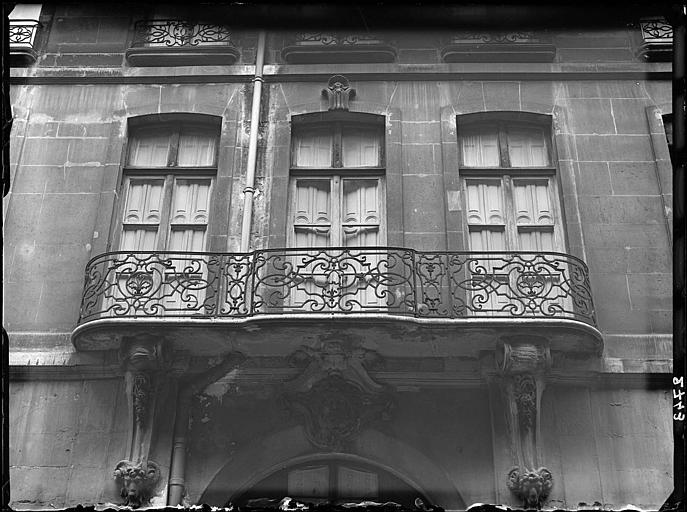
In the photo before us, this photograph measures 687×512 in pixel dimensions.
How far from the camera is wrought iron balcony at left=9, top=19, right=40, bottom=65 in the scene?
1373 cm

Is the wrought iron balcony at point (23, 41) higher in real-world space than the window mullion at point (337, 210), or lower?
higher

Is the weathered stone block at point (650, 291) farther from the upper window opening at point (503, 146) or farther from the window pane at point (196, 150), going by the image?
the window pane at point (196, 150)

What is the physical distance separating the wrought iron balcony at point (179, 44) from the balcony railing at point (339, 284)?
3.35 metres

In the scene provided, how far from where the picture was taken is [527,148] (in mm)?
13227

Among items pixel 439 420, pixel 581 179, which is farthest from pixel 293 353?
pixel 581 179

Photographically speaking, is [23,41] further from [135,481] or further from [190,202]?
[135,481]

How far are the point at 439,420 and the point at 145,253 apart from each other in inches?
150

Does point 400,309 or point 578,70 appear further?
point 578,70

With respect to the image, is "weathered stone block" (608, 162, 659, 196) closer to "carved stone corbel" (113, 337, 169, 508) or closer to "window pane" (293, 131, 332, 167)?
"window pane" (293, 131, 332, 167)

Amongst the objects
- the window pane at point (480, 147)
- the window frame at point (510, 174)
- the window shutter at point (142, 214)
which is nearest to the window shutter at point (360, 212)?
the window frame at point (510, 174)

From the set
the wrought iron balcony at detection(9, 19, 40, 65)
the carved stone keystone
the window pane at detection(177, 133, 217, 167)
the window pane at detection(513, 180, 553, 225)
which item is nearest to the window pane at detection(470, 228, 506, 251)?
the window pane at detection(513, 180, 553, 225)

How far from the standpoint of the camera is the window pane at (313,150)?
516 inches

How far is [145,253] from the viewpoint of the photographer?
11.3m

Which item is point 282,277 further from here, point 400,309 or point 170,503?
point 170,503
